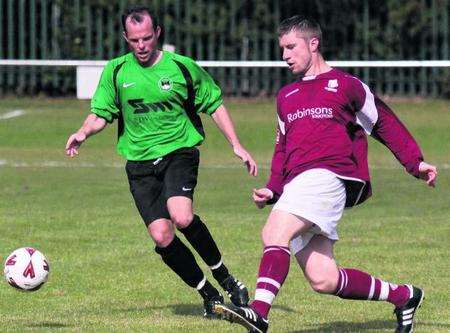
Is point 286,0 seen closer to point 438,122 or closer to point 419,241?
point 438,122

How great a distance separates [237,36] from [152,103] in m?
18.0

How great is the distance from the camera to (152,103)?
945 cm

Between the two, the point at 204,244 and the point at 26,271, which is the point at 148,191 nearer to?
the point at 204,244

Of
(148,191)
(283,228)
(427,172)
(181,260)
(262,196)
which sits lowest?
(181,260)

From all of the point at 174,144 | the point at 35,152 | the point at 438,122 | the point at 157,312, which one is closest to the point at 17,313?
the point at 157,312

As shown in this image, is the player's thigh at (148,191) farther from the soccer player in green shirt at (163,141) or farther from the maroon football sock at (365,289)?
the maroon football sock at (365,289)

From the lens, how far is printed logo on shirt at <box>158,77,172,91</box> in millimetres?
9436

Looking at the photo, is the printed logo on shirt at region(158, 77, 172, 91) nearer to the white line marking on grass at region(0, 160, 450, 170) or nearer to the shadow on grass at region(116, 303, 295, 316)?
the shadow on grass at region(116, 303, 295, 316)

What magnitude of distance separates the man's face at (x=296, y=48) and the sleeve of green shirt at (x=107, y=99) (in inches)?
71.5

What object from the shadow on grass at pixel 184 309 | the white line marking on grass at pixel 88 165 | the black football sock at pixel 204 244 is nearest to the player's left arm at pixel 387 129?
the black football sock at pixel 204 244

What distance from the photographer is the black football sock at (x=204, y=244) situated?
9.49 m

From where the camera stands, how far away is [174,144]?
9.47 m

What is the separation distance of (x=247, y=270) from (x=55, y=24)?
1694 centimetres

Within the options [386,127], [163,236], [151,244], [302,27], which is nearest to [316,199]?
[386,127]
